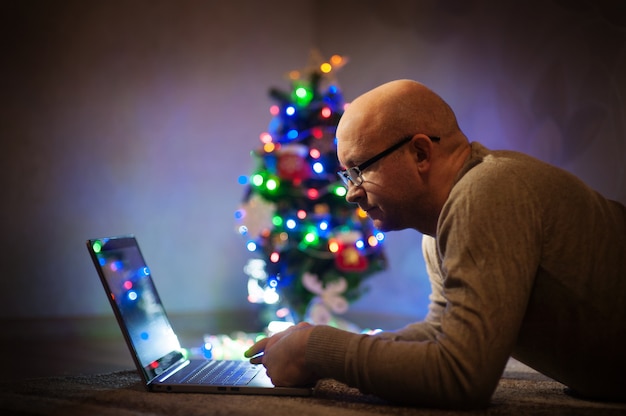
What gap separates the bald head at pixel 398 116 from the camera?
4.63ft

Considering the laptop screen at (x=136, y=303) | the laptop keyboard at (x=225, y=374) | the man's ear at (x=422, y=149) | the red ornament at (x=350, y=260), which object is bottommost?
the red ornament at (x=350, y=260)

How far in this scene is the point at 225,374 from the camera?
1.55 meters

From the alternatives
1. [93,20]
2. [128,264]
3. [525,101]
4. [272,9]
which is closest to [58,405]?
[128,264]

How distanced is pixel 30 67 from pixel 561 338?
12.3 ft

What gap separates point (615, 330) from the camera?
1.27 metres

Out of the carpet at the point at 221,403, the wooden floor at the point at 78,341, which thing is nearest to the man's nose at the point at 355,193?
the carpet at the point at 221,403

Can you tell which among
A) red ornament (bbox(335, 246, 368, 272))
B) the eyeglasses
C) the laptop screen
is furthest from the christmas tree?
the eyeglasses

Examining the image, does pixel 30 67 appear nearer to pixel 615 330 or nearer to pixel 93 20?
pixel 93 20

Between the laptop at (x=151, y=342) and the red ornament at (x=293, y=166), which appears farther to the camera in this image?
the red ornament at (x=293, y=166)

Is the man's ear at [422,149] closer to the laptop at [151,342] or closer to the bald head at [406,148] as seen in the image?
the bald head at [406,148]

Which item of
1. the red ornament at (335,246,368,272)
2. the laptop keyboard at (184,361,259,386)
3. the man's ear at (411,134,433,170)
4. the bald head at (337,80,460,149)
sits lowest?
the red ornament at (335,246,368,272)

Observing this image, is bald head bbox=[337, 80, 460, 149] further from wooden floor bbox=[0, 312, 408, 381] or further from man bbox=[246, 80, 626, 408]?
wooden floor bbox=[0, 312, 408, 381]

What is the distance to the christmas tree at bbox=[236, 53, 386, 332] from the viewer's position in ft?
11.9

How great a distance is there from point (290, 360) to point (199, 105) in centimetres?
388
